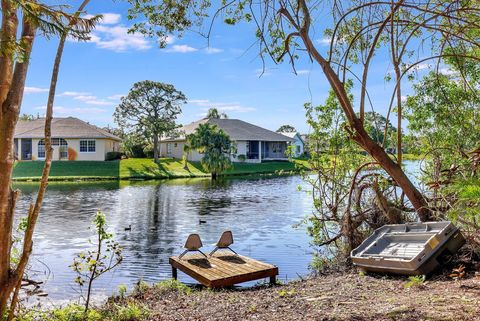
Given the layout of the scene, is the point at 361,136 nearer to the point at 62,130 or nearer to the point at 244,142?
the point at 62,130

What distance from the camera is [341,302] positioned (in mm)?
5496

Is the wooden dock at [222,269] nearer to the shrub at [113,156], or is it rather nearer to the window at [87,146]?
the window at [87,146]

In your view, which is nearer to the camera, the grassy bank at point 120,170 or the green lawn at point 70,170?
the green lawn at point 70,170

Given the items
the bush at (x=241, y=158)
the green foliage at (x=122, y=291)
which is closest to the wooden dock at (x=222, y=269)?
the green foliage at (x=122, y=291)

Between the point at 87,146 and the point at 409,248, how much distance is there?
45.1 meters

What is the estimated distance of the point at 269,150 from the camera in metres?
57.1

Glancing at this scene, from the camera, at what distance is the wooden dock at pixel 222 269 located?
8.68 meters

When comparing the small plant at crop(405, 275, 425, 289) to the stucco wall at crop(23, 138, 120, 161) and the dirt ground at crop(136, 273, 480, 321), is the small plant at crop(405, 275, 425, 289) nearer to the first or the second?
the dirt ground at crop(136, 273, 480, 321)

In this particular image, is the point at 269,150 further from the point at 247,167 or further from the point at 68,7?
the point at 68,7

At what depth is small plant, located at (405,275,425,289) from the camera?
6.02 meters

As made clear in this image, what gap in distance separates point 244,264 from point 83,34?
6.56 meters

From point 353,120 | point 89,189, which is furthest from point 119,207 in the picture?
point 353,120

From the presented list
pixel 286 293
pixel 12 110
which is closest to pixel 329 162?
pixel 286 293

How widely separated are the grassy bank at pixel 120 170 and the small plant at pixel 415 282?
32.6 m
